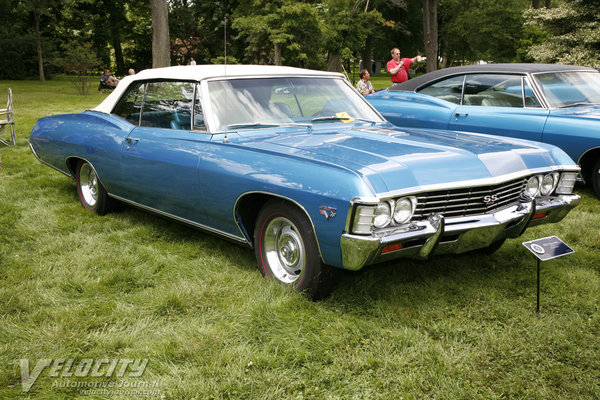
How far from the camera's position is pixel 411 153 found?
336cm

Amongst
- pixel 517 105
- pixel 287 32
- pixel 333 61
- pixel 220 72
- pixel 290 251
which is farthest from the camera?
pixel 333 61

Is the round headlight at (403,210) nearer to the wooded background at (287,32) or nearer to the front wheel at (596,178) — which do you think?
the front wheel at (596,178)

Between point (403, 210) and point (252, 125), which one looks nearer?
point (403, 210)

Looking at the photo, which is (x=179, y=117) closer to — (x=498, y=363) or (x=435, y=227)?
(x=435, y=227)

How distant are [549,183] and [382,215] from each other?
1.53m

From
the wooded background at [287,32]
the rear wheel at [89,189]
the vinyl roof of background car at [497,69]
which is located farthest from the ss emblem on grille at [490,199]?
the wooded background at [287,32]

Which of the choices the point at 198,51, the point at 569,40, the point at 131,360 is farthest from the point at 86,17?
the point at 131,360

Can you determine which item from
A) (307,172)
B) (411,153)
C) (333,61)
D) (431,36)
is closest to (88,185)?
(307,172)

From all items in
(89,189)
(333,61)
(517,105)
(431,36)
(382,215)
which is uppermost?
(431,36)

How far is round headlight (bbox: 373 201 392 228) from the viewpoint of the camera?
2987 mm

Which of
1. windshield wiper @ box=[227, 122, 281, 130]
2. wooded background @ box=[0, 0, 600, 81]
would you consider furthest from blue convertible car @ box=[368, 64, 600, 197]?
wooded background @ box=[0, 0, 600, 81]

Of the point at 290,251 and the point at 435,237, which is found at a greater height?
the point at 435,237

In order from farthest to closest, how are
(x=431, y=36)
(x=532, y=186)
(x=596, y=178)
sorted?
(x=431, y=36) → (x=596, y=178) → (x=532, y=186)

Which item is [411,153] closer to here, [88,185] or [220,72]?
[220,72]
